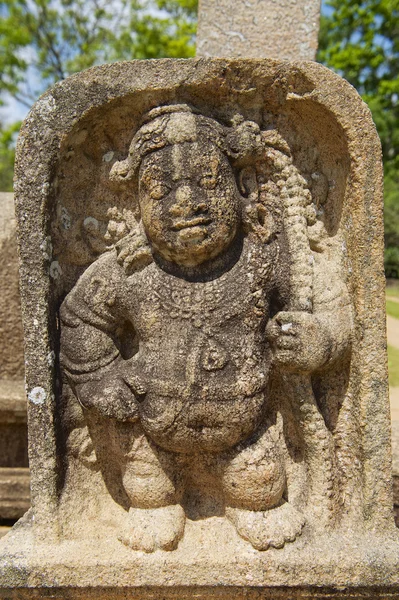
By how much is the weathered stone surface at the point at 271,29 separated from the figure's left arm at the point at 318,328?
1.77 meters

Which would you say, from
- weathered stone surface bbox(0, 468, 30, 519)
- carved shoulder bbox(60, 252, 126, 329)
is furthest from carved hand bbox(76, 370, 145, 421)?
weathered stone surface bbox(0, 468, 30, 519)

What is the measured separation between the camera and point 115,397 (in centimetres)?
176

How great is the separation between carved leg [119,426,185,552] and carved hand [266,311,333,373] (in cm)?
56

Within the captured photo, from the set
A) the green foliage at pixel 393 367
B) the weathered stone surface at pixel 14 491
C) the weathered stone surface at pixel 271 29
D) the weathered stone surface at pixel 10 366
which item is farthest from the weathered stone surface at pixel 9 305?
the green foliage at pixel 393 367

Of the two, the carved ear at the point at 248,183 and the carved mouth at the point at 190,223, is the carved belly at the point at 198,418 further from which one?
the carved ear at the point at 248,183

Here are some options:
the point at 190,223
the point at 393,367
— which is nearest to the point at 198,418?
the point at 190,223

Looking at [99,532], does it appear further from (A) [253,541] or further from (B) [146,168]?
(B) [146,168]

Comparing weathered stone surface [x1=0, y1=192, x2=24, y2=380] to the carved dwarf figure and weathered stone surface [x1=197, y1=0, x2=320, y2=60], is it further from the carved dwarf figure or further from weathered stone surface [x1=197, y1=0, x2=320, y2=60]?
weathered stone surface [x1=197, y1=0, x2=320, y2=60]

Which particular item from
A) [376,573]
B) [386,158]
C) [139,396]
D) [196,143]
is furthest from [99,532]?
[386,158]

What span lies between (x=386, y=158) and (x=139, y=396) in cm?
1495

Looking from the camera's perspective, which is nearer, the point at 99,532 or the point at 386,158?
the point at 99,532

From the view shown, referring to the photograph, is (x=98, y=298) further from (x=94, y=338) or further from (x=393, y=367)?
(x=393, y=367)

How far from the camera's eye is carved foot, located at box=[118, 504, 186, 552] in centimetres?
173

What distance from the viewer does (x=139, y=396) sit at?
1.77 m
